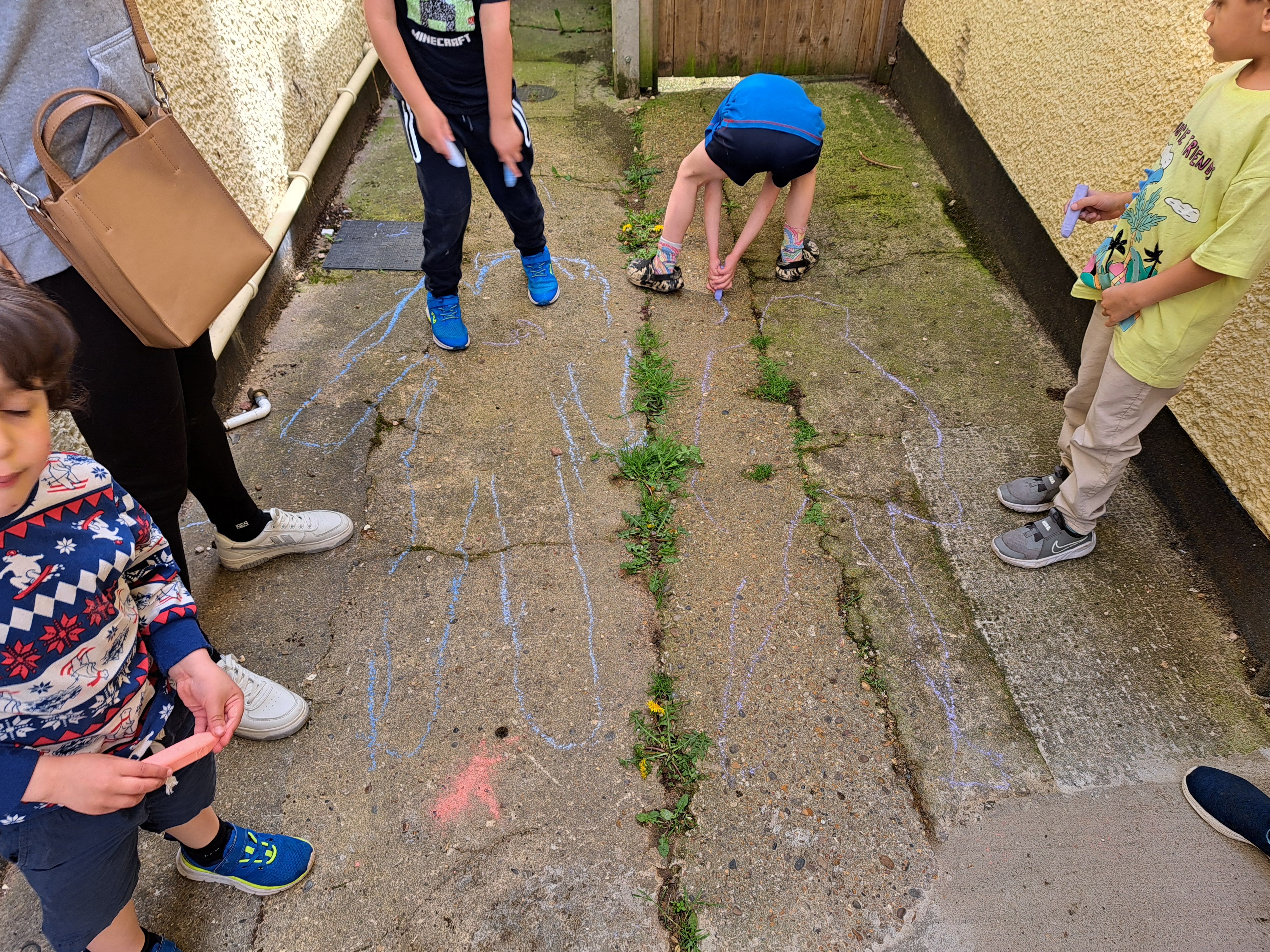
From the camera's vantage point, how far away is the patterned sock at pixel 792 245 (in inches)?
130

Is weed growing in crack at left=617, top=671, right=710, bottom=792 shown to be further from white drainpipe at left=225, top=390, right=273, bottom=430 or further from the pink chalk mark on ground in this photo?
white drainpipe at left=225, top=390, right=273, bottom=430

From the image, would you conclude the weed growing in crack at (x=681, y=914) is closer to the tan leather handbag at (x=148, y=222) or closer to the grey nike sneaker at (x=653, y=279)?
the tan leather handbag at (x=148, y=222)

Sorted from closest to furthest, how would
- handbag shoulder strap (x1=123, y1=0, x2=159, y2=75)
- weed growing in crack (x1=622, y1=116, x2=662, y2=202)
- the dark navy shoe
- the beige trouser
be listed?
handbag shoulder strap (x1=123, y1=0, x2=159, y2=75)
the dark navy shoe
the beige trouser
weed growing in crack (x1=622, y1=116, x2=662, y2=202)

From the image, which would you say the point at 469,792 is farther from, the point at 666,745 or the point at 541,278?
the point at 541,278

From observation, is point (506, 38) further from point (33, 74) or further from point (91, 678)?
point (91, 678)

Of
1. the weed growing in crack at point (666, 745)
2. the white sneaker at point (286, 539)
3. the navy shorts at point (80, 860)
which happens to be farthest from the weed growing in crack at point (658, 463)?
the navy shorts at point (80, 860)

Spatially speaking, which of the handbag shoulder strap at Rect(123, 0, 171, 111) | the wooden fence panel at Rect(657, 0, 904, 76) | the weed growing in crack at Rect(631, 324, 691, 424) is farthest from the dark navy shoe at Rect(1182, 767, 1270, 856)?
the wooden fence panel at Rect(657, 0, 904, 76)

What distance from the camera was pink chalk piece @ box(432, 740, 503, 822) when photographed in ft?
5.78

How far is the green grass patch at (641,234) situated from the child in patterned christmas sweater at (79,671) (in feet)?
8.87

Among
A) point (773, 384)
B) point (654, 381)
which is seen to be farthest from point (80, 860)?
point (773, 384)

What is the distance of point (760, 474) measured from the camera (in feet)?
8.38

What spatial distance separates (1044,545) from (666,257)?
1.93 m

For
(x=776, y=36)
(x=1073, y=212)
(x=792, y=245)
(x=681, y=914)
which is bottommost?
(x=681, y=914)

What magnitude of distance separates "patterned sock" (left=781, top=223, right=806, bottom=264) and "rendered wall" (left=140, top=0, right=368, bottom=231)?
89.2 inches
